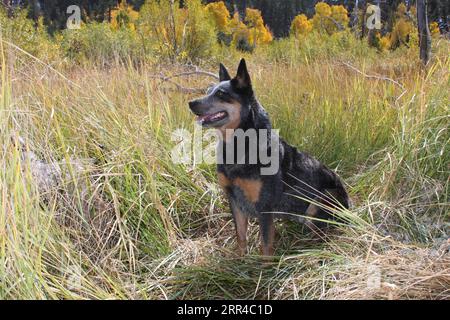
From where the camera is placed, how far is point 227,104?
2.98 meters

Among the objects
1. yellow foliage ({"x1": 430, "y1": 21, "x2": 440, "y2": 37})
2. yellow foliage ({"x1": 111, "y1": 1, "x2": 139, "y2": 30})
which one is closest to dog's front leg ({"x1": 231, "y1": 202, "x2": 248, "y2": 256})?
yellow foliage ({"x1": 111, "y1": 1, "x2": 139, "y2": 30})

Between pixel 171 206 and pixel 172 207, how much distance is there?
0.06 metres

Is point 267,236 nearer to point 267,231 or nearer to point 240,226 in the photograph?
point 267,231

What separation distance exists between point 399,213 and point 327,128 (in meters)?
1.25

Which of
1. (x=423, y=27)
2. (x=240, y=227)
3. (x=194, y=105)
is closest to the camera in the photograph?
(x=194, y=105)

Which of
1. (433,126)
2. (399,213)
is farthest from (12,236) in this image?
(433,126)

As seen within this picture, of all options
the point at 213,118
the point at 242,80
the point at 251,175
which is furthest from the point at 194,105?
the point at 251,175

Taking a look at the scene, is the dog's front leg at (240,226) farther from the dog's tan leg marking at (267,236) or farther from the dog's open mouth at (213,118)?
the dog's open mouth at (213,118)

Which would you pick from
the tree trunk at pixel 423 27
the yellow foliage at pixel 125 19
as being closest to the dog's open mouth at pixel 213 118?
the tree trunk at pixel 423 27

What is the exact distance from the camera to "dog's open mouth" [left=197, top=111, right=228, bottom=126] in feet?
9.66

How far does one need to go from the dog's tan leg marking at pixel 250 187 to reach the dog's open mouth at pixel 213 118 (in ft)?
1.19

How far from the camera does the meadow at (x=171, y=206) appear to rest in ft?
7.84

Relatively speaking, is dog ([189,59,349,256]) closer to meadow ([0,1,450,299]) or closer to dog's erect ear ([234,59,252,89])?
dog's erect ear ([234,59,252,89])
